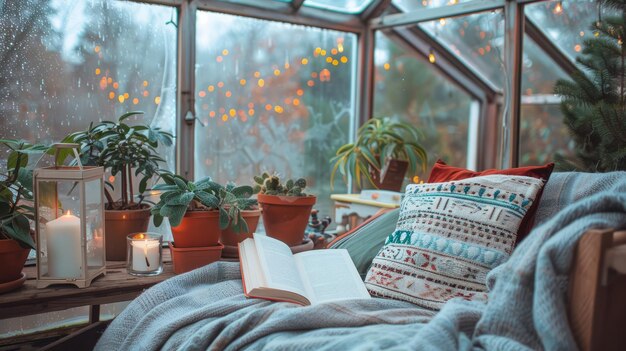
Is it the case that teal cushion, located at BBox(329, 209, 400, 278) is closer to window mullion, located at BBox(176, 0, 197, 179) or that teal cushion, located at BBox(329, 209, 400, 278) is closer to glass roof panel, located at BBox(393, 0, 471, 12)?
window mullion, located at BBox(176, 0, 197, 179)

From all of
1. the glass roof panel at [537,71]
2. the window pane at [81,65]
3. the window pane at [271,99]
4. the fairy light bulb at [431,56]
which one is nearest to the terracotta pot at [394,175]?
the window pane at [271,99]

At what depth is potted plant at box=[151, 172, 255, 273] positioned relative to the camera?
1890 millimetres

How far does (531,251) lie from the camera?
108 cm

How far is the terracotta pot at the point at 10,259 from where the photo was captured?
1.65m

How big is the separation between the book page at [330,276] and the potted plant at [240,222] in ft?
0.95

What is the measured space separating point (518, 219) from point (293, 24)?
6.00 ft

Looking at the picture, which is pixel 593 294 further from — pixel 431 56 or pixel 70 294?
pixel 431 56

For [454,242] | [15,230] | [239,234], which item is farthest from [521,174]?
[15,230]

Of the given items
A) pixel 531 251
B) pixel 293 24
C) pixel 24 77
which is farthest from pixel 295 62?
pixel 531 251

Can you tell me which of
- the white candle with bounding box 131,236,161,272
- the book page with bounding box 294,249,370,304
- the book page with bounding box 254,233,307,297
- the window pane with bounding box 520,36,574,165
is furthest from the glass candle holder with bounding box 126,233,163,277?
the window pane with bounding box 520,36,574,165

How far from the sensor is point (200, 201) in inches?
77.4

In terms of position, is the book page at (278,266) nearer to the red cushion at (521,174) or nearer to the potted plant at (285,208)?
the potted plant at (285,208)

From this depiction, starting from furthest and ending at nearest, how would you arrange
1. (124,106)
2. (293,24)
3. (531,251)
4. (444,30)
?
(444,30) → (293,24) → (124,106) → (531,251)

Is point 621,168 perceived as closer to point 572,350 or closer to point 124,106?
point 572,350
